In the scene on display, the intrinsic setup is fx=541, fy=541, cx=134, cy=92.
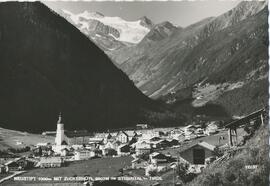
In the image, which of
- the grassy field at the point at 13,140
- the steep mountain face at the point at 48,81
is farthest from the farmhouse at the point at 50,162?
the steep mountain face at the point at 48,81

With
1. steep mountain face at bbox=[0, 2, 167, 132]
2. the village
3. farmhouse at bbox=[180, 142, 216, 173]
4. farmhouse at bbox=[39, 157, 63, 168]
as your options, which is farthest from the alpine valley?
farmhouse at bbox=[180, 142, 216, 173]

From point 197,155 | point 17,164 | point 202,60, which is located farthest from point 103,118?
point 202,60

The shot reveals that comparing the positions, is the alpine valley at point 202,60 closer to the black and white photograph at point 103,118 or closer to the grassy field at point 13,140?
the black and white photograph at point 103,118

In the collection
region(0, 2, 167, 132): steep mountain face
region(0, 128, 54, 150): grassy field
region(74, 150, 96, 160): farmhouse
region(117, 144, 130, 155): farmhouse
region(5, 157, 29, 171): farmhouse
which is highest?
region(0, 2, 167, 132): steep mountain face

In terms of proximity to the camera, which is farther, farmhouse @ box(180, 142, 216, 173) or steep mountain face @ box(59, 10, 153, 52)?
steep mountain face @ box(59, 10, 153, 52)

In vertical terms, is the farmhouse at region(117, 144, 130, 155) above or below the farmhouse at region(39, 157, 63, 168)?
above

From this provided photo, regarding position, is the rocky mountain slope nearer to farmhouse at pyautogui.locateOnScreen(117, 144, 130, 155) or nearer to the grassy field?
the grassy field
